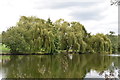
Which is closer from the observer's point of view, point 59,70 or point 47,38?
point 59,70

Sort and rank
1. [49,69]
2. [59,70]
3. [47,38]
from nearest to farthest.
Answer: [59,70], [49,69], [47,38]

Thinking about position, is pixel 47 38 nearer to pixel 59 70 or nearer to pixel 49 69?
pixel 49 69

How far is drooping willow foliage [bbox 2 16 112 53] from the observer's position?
30797 millimetres

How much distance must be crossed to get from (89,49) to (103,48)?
2929 millimetres

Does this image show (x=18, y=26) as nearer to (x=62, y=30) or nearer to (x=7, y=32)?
(x=7, y=32)


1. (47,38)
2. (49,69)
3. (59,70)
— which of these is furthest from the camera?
(47,38)

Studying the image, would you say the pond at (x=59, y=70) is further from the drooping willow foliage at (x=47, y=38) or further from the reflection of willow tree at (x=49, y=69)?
the drooping willow foliage at (x=47, y=38)

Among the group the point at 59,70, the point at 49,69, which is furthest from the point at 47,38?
the point at 59,70

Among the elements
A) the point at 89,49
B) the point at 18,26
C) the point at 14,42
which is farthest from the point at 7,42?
the point at 89,49

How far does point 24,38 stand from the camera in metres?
32.4

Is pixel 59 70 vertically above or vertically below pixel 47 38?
below

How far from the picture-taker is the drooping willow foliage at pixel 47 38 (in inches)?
1212

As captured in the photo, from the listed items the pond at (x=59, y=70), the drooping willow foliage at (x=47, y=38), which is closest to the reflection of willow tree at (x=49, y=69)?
the pond at (x=59, y=70)

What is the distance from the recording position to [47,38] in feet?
102
